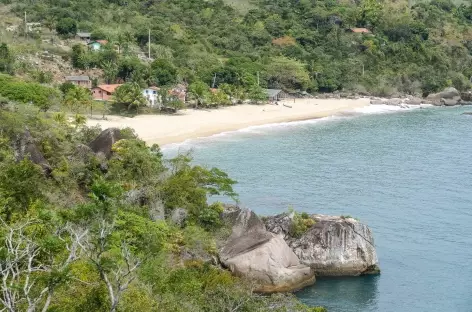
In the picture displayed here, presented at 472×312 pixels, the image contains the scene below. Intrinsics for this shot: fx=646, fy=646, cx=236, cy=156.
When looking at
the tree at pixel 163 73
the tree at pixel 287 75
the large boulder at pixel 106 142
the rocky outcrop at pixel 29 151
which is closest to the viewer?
the rocky outcrop at pixel 29 151

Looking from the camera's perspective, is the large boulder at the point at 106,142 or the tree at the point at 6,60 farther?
the tree at the point at 6,60

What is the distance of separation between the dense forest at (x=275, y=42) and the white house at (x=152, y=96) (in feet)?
4.59

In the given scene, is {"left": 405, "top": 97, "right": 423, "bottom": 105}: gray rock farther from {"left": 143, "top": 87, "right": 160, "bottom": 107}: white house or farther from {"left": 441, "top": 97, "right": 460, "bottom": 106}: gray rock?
{"left": 143, "top": 87, "right": 160, "bottom": 107}: white house

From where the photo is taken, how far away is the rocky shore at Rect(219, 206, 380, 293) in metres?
24.7

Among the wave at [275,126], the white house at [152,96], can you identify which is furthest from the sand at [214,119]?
the white house at [152,96]

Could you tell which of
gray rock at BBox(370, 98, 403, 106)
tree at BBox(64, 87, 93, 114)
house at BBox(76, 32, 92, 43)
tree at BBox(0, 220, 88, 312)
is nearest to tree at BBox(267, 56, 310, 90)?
gray rock at BBox(370, 98, 403, 106)

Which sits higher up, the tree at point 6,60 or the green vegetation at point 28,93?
the tree at point 6,60

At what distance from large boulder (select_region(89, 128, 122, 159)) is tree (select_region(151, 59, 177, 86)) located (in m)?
33.7

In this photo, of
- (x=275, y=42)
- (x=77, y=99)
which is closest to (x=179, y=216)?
(x=77, y=99)

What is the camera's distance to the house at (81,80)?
205 feet

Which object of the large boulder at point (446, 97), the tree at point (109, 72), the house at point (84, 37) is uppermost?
the house at point (84, 37)

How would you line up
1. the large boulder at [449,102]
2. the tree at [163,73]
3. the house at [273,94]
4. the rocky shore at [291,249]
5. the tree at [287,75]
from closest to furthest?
the rocky shore at [291,249], the tree at [163,73], the house at [273,94], the tree at [287,75], the large boulder at [449,102]

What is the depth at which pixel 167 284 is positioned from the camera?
1703cm

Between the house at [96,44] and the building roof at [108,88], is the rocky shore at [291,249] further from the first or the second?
the house at [96,44]
